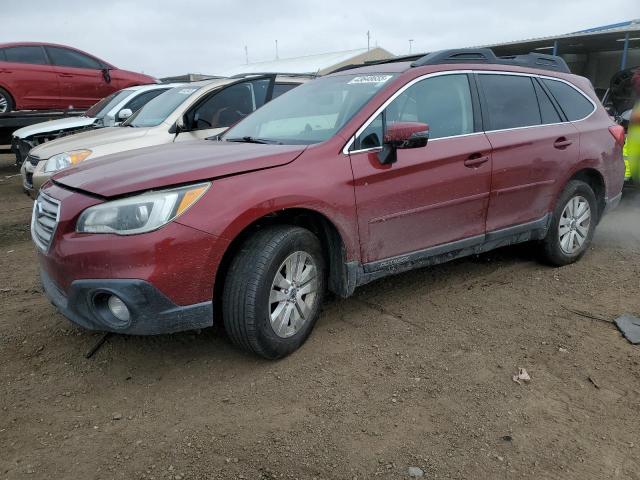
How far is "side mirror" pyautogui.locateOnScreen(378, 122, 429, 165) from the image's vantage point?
3184 mm

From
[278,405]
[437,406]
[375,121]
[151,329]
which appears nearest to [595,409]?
[437,406]

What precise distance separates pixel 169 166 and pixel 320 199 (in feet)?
2.79

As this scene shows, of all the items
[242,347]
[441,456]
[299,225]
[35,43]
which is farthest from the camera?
[35,43]

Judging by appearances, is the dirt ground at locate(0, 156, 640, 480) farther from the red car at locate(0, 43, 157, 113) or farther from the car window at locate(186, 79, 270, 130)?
the red car at locate(0, 43, 157, 113)

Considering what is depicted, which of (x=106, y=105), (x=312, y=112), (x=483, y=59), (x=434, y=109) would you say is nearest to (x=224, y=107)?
(x=312, y=112)

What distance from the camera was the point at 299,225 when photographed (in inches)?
128

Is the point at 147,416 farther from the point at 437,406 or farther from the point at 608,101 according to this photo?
the point at 608,101

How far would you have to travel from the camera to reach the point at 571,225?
4.68m

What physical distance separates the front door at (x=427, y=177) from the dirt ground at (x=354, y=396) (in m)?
0.57

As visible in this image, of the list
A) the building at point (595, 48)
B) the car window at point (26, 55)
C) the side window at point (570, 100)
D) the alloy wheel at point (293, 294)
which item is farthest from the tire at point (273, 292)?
the building at point (595, 48)

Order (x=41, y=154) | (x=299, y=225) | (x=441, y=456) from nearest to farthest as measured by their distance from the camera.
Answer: (x=441, y=456), (x=299, y=225), (x=41, y=154)

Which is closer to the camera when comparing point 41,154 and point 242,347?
point 242,347

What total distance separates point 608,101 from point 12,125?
418 inches

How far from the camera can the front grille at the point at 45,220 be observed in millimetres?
2869
